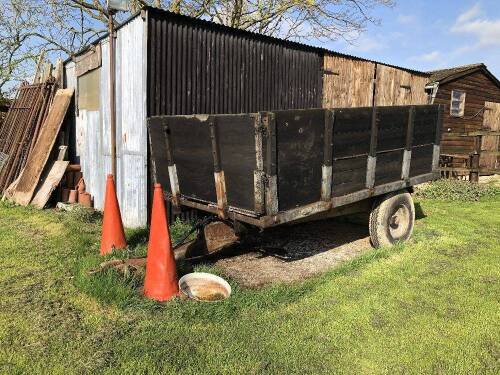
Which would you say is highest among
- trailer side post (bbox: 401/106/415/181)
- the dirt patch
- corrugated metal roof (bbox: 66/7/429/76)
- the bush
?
corrugated metal roof (bbox: 66/7/429/76)

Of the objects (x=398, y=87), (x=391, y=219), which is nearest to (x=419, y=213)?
(x=391, y=219)

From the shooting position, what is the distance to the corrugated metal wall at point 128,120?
6457 mm

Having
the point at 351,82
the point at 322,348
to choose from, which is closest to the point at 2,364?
the point at 322,348

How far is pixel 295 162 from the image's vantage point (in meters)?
4.28

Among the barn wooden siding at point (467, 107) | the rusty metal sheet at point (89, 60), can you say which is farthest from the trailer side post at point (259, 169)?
the barn wooden siding at point (467, 107)

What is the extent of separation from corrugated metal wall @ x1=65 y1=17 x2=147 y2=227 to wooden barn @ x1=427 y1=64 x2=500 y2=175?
1232 centimetres

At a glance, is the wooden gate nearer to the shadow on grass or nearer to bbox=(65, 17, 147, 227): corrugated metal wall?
the shadow on grass

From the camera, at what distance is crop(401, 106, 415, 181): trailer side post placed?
18.7 ft

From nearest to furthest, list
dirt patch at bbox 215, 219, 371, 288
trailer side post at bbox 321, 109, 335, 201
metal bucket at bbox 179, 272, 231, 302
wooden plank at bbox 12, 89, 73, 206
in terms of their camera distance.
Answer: metal bucket at bbox 179, 272, 231, 302 → trailer side post at bbox 321, 109, 335, 201 → dirt patch at bbox 215, 219, 371, 288 → wooden plank at bbox 12, 89, 73, 206

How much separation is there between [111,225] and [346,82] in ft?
24.0

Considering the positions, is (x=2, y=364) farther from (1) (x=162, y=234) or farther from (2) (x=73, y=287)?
(1) (x=162, y=234)

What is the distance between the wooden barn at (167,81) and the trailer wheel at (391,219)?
3.25 meters

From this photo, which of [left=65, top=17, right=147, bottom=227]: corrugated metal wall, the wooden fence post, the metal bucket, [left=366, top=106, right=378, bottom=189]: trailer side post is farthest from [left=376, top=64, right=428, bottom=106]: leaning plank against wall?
the metal bucket

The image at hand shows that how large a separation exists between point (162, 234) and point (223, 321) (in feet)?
3.47
